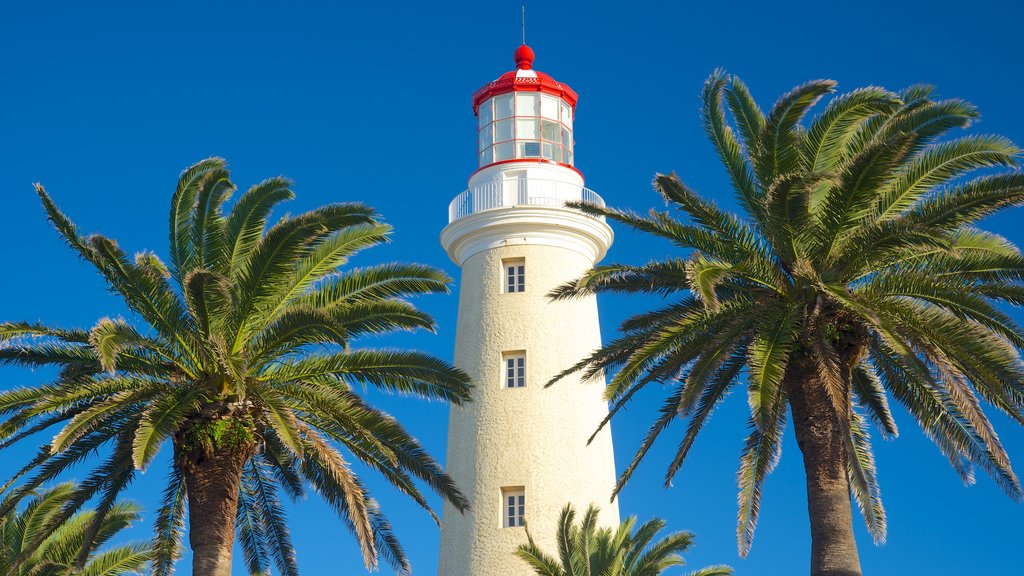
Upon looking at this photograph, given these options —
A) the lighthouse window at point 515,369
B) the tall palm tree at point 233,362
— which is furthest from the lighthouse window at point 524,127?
the tall palm tree at point 233,362

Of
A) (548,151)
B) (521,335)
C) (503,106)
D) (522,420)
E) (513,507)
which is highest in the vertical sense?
(503,106)

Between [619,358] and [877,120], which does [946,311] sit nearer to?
[877,120]

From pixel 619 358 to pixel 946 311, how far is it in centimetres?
524

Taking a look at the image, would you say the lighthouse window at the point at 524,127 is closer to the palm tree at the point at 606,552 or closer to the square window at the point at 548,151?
the square window at the point at 548,151

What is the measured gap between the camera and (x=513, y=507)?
32875 millimetres

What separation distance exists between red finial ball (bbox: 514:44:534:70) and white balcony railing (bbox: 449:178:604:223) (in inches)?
136

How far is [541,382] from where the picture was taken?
111 ft

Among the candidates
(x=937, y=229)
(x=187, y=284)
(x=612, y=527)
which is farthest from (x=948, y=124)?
(x=612, y=527)

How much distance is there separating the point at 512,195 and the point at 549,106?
281 cm

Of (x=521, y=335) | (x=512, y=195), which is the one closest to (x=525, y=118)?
(x=512, y=195)

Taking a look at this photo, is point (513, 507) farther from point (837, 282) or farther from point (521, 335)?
point (837, 282)

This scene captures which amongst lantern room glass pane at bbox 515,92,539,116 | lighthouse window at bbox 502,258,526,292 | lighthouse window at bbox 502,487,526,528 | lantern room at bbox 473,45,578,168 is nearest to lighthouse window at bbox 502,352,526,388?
lighthouse window at bbox 502,258,526,292

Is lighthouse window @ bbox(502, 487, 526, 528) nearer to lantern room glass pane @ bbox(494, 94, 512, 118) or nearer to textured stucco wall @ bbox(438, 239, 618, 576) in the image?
textured stucco wall @ bbox(438, 239, 618, 576)

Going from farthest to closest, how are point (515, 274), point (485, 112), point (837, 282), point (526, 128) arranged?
1. point (485, 112)
2. point (526, 128)
3. point (515, 274)
4. point (837, 282)
